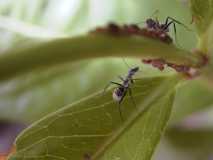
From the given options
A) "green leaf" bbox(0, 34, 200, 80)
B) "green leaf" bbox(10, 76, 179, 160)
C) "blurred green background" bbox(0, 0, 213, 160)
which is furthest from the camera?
"blurred green background" bbox(0, 0, 213, 160)

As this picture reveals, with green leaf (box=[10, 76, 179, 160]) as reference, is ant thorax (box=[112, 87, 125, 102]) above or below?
above

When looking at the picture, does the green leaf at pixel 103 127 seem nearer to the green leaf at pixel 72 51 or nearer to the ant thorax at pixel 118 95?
the ant thorax at pixel 118 95

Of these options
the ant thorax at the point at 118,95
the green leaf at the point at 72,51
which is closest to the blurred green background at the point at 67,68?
the ant thorax at the point at 118,95

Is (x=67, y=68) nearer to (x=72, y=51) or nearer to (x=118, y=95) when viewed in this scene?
(x=118, y=95)

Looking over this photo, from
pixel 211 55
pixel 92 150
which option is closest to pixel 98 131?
pixel 92 150

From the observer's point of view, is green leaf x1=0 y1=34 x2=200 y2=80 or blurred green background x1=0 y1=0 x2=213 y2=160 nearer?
green leaf x1=0 y1=34 x2=200 y2=80

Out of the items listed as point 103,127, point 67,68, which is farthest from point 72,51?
point 67,68

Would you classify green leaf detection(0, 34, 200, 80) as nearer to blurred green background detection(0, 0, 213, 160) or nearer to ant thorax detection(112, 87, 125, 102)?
ant thorax detection(112, 87, 125, 102)

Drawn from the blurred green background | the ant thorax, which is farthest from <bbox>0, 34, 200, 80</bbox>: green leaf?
the blurred green background
